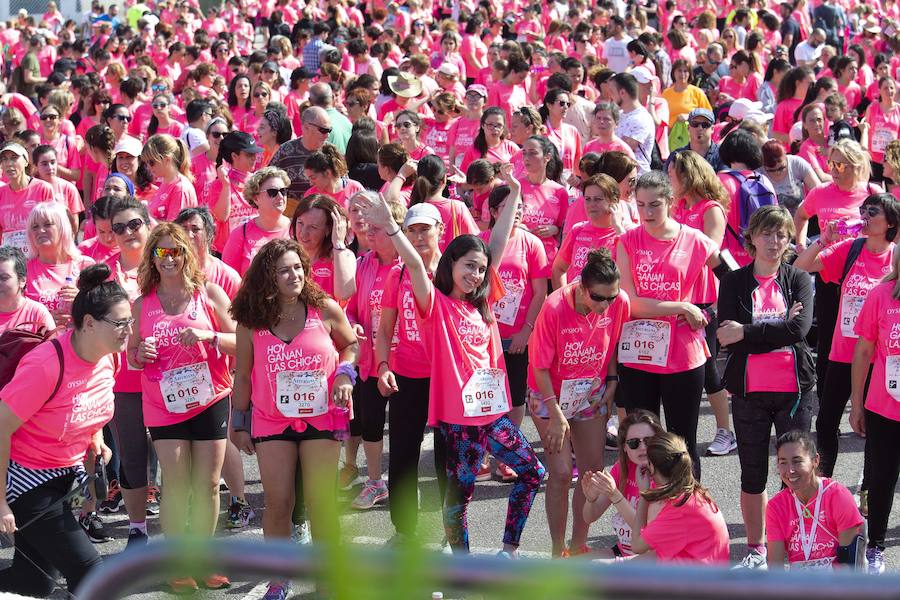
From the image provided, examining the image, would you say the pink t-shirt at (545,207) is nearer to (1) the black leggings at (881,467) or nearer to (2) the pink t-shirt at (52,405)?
(1) the black leggings at (881,467)

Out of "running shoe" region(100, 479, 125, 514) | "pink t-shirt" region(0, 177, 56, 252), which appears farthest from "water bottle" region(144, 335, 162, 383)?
"pink t-shirt" region(0, 177, 56, 252)

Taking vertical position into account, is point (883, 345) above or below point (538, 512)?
above

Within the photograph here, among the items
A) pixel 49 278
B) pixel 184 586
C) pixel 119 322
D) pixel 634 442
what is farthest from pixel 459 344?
pixel 184 586

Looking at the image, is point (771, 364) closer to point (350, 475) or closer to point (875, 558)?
point (875, 558)

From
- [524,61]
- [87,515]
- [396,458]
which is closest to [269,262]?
[396,458]

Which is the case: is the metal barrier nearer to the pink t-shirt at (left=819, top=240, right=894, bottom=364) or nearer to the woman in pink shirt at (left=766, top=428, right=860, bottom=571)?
the woman in pink shirt at (left=766, top=428, right=860, bottom=571)

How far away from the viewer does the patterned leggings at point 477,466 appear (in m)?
5.24


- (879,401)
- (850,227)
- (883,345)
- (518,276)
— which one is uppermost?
(850,227)

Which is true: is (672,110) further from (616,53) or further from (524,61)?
(616,53)

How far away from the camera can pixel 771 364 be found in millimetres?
5637

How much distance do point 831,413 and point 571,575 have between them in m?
5.59

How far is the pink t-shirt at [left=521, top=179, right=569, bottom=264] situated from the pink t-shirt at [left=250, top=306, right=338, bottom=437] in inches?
114

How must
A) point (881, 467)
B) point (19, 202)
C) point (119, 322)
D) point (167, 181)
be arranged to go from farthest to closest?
1. point (19, 202)
2. point (167, 181)
3. point (881, 467)
4. point (119, 322)

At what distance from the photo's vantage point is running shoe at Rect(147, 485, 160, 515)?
21.6 ft
